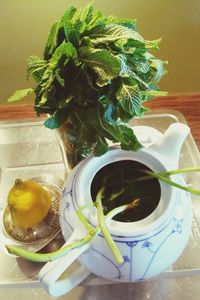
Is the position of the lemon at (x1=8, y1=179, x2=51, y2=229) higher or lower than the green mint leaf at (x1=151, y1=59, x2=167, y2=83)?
lower

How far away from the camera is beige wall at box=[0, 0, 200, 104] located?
98cm

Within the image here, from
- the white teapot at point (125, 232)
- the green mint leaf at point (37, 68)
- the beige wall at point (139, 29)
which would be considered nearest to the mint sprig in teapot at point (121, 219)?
the white teapot at point (125, 232)

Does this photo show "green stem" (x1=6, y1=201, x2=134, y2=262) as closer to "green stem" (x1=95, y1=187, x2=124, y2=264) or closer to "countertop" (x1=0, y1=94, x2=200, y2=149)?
"green stem" (x1=95, y1=187, x2=124, y2=264)

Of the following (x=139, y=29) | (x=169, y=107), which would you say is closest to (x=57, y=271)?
(x=169, y=107)

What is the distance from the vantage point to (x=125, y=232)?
359mm

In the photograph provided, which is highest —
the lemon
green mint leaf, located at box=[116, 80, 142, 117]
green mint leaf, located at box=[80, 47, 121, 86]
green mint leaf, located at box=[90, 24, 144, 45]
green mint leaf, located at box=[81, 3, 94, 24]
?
green mint leaf, located at box=[81, 3, 94, 24]

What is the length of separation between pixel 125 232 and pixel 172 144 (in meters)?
0.12

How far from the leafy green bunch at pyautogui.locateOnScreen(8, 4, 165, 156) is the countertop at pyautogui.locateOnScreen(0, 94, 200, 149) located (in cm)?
26

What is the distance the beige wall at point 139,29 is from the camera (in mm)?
977

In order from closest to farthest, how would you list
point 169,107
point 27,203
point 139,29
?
point 27,203 < point 169,107 < point 139,29

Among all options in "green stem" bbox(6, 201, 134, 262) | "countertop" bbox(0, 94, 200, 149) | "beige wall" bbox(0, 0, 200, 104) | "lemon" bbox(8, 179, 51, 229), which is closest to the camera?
"green stem" bbox(6, 201, 134, 262)

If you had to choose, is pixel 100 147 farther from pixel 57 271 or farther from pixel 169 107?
pixel 169 107

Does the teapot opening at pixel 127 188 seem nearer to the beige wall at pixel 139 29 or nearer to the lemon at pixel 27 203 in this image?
the lemon at pixel 27 203

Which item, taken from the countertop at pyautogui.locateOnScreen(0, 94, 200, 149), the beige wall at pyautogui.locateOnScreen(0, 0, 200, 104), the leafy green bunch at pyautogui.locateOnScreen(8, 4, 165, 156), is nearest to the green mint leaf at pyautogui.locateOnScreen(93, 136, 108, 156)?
the leafy green bunch at pyautogui.locateOnScreen(8, 4, 165, 156)
